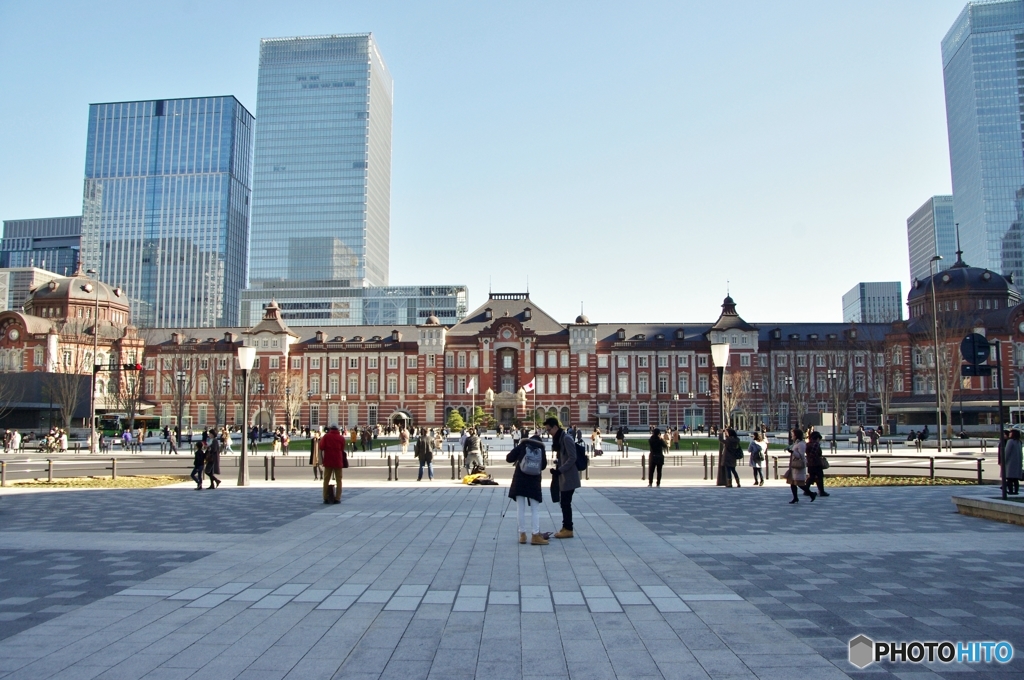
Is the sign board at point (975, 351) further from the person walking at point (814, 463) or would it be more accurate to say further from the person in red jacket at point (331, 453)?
the person in red jacket at point (331, 453)

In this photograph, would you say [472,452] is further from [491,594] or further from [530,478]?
[491,594]

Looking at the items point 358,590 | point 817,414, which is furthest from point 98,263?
point 358,590

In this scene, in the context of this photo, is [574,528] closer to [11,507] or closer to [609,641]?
[609,641]

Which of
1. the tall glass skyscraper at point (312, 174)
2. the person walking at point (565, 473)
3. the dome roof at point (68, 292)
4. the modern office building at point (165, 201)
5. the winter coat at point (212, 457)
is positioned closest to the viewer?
the person walking at point (565, 473)

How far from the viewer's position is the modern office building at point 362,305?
157 metres

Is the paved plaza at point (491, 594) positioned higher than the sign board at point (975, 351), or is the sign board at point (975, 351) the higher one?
the sign board at point (975, 351)

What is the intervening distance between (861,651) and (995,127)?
559 feet

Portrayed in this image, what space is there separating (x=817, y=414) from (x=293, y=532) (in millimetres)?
76621

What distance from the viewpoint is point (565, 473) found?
13125mm

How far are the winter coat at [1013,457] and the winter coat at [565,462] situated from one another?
10.8 metres

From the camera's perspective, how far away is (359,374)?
87438 mm

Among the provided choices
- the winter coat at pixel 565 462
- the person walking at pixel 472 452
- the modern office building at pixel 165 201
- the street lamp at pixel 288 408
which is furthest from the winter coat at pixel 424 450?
the modern office building at pixel 165 201

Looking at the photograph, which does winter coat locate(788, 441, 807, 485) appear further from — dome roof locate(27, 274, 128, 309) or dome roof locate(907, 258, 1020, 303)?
dome roof locate(27, 274, 128, 309)

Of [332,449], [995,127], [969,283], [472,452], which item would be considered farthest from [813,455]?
[995,127]
